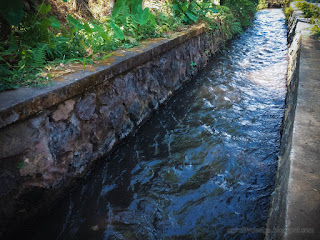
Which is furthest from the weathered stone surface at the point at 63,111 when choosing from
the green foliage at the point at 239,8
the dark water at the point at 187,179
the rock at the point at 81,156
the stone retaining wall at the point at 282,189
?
the green foliage at the point at 239,8

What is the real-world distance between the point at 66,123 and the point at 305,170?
182cm

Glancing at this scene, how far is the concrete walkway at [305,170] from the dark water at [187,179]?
0.54m

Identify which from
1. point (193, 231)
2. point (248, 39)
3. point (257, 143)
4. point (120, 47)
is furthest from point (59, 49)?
point (248, 39)

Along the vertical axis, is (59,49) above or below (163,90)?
above

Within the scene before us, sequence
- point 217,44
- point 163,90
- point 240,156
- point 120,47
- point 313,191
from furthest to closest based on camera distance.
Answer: point 217,44
point 163,90
point 120,47
point 240,156
point 313,191

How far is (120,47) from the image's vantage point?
279 cm

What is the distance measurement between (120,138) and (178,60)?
77.1 inches

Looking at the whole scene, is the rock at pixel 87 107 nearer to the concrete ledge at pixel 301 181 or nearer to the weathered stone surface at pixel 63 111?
the weathered stone surface at pixel 63 111

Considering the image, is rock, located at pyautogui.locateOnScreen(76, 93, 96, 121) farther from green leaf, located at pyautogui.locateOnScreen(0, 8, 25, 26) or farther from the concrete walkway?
the concrete walkway

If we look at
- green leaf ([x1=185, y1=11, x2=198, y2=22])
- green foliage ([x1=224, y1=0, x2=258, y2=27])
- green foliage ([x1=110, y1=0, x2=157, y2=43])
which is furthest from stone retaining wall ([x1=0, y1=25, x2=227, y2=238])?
green foliage ([x1=224, y1=0, x2=258, y2=27])

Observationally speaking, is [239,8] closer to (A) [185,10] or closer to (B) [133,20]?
(A) [185,10]

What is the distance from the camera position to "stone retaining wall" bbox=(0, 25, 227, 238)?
1438mm

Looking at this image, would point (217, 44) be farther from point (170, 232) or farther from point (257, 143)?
point (170, 232)

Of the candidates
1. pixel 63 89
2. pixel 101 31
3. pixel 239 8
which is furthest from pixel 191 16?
pixel 239 8
